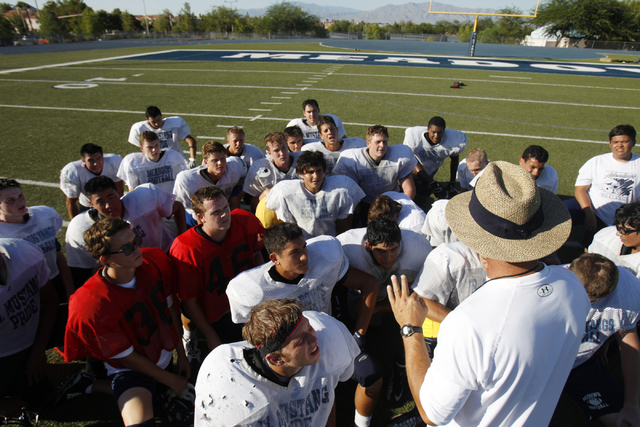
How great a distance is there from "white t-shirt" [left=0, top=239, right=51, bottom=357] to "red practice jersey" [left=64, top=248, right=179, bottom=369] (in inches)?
25.3

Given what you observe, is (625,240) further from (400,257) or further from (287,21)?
(287,21)

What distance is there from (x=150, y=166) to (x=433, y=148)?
13.2 ft

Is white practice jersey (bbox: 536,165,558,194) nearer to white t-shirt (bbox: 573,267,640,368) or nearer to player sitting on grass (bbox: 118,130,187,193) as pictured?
white t-shirt (bbox: 573,267,640,368)

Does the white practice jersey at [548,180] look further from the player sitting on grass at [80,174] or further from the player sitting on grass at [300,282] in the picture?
the player sitting on grass at [80,174]

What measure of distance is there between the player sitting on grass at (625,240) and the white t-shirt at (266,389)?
243cm

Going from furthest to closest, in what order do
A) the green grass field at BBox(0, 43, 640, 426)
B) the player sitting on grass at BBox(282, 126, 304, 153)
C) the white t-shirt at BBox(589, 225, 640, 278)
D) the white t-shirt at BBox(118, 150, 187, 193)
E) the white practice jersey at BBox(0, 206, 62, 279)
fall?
the green grass field at BBox(0, 43, 640, 426), the player sitting on grass at BBox(282, 126, 304, 153), the white t-shirt at BBox(118, 150, 187, 193), the white practice jersey at BBox(0, 206, 62, 279), the white t-shirt at BBox(589, 225, 640, 278)

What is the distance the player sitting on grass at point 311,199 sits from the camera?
3.52m

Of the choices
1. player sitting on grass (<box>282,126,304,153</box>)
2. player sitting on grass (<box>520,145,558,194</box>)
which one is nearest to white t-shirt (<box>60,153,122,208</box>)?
player sitting on grass (<box>282,126,304,153</box>)

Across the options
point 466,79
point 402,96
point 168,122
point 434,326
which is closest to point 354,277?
point 434,326

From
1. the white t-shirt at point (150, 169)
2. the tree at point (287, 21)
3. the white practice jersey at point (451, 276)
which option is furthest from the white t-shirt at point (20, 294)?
the tree at point (287, 21)

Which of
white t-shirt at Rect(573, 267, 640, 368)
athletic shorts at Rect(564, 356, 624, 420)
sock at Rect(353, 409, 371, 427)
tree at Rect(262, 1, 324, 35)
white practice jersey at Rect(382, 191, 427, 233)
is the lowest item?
sock at Rect(353, 409, 371, 427)

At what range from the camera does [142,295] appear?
2.38 metres

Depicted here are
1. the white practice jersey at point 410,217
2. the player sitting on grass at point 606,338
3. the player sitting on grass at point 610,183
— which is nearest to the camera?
the player sitting on grass at point 606,338

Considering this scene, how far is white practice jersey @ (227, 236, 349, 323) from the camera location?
7.63ft
